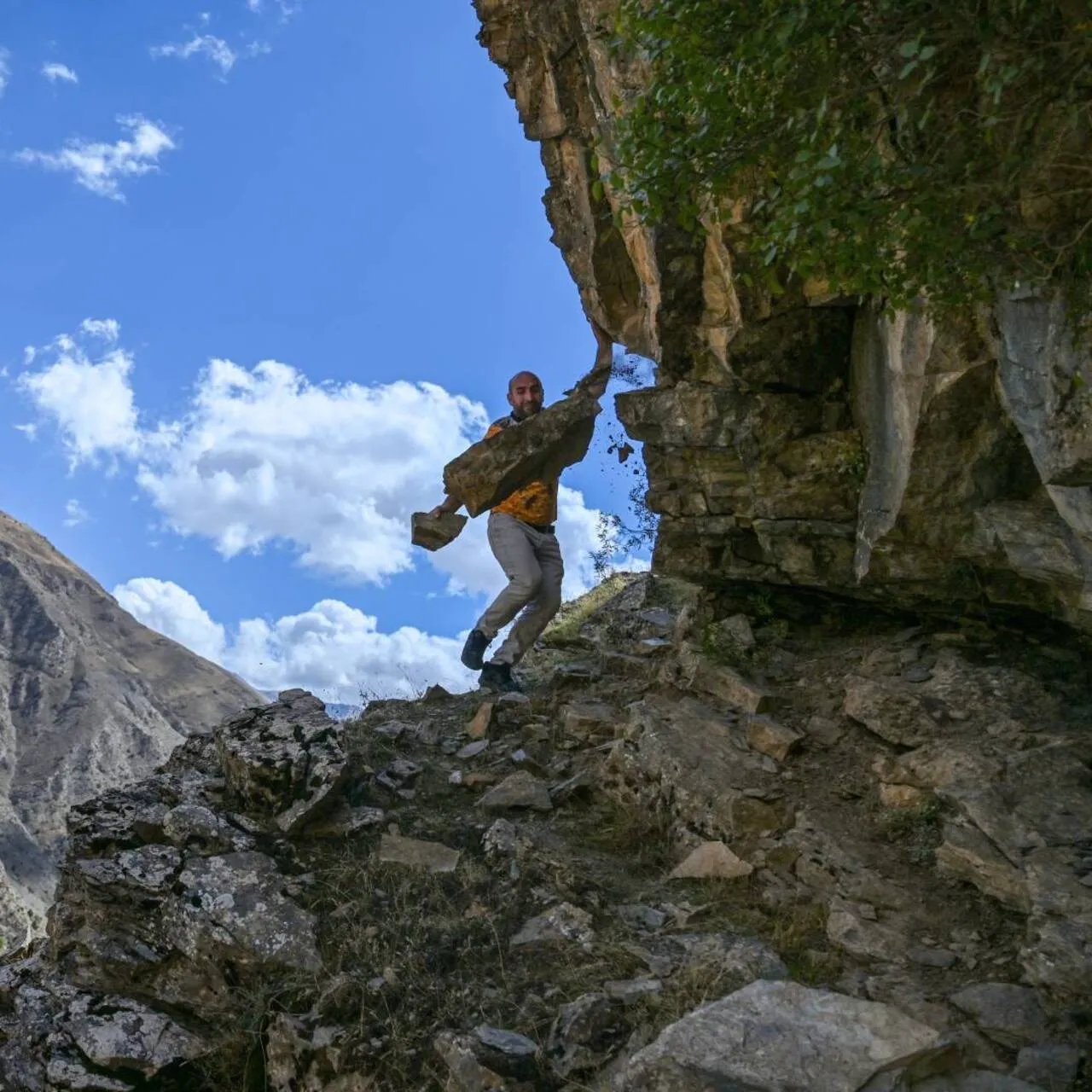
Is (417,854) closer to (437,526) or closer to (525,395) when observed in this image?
(437,526)

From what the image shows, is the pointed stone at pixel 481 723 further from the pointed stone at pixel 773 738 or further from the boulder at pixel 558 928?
the boulder at pixel 558 928

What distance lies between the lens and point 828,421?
887 cm

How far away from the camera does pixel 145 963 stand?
645 cm

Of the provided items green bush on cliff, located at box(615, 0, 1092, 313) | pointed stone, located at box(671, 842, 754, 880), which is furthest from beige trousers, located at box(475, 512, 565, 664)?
green bush on cliff, located at box(615, 0, 1092, 313)

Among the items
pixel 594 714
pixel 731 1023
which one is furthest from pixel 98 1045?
pixel 594 714

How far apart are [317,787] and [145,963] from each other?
1.69 metres

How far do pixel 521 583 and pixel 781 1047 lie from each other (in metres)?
6.84

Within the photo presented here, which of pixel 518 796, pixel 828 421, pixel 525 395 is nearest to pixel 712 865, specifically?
pixel 518 796

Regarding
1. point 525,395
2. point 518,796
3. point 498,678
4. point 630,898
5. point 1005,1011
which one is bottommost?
point 1005,1011

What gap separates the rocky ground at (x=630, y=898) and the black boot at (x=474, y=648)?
2145mm

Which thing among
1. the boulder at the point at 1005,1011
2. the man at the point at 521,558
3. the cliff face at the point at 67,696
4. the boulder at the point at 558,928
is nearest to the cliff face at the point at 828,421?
the man at the point at 521,558

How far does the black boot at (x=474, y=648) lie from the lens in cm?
1128

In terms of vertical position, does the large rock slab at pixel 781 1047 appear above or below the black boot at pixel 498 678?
below

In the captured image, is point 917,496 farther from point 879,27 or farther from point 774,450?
point 879,27
